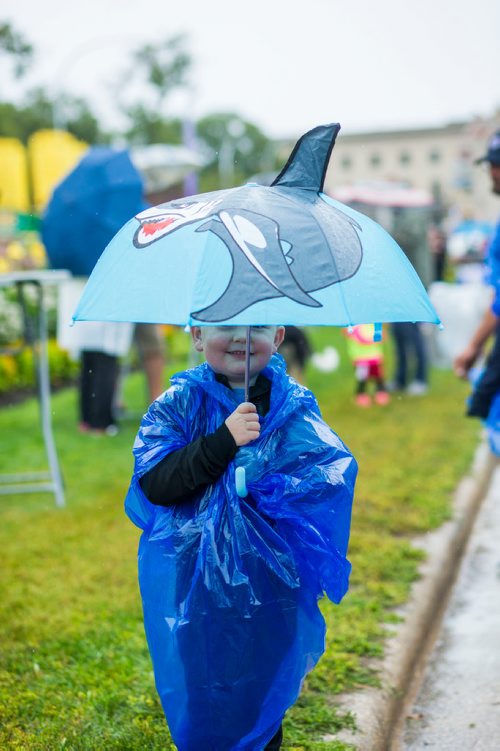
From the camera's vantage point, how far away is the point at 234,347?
96.7 inches

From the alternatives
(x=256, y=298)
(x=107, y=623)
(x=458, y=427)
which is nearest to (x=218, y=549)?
(x=256, y=298)

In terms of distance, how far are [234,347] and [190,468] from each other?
0.35 meters

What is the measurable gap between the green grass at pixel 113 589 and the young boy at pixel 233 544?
1.58ft

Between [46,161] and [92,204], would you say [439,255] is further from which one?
[46,161]

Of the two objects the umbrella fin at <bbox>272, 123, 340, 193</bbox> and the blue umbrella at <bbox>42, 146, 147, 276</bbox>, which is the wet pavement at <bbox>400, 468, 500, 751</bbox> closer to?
the umbrella fin at <bbox>272, 123, 340, 193</bbox>

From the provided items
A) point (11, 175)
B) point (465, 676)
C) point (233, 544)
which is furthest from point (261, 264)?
point (11, 175)

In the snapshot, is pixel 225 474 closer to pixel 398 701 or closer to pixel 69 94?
pixel 398 701

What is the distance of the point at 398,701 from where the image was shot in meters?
3.29

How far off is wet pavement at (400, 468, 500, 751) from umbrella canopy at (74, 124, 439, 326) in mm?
1519

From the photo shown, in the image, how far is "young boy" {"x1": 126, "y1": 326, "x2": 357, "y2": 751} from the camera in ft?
7.77

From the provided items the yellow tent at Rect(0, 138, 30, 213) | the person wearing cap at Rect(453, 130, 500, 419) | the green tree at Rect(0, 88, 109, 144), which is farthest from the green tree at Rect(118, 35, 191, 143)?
the person wearing cap at Rect(453, 130, 500, 419)

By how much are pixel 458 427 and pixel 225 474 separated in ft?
18.7

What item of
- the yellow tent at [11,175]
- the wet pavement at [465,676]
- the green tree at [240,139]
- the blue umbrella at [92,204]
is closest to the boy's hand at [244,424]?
the wet pavement at [465,676]

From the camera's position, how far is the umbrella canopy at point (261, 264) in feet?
6.93
